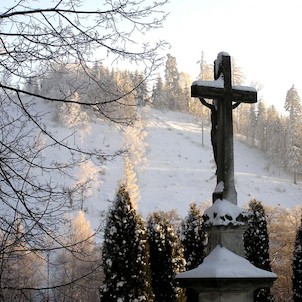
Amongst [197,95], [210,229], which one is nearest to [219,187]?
[210,229]

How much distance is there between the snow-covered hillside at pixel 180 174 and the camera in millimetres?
60594

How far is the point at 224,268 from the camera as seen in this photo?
4781 millimetres

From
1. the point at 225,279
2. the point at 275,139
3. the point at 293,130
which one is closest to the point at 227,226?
the point at 225,279

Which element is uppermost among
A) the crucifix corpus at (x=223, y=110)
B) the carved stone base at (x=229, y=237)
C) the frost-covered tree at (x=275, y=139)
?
the frost-covered tree at (x=275, y=139)

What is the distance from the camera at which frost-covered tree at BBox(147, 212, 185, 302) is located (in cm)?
1953

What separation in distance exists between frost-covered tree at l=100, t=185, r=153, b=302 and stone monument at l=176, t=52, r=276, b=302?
11743mm

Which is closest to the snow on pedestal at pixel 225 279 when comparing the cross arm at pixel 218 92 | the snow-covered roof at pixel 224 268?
the snow-covered roof at pixel 224 268

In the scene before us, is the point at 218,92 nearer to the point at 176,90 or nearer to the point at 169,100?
the point at 169,100

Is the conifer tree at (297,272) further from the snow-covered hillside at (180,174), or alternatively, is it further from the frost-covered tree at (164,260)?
the snow-covered hillside at (180,174)

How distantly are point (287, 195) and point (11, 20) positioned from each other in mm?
67943

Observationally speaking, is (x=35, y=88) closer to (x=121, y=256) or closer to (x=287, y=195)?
(x=121, y=256)

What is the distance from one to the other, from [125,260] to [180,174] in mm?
52645

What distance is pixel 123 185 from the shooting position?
19078 millimetres

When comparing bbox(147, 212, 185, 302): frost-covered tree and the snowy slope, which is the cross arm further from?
the snowy slope
